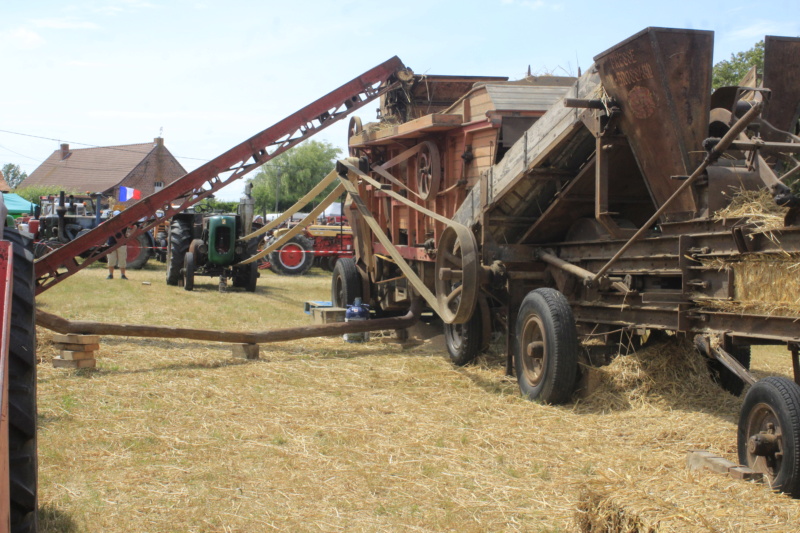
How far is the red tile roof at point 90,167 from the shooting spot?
2296 inches

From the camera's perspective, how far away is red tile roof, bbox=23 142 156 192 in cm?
5831

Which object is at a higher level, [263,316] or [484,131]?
[484,131]

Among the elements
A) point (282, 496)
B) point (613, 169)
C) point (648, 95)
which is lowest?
point (282, 496)

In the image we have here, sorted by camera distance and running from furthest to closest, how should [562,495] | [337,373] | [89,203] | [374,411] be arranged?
[89,203]
[337,373]
[374,411]
[562,495]

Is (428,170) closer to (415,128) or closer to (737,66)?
(415,128)

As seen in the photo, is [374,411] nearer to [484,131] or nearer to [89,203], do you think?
[484,131]

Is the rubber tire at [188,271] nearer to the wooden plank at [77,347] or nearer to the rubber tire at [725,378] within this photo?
the wooden plank at [77,347]

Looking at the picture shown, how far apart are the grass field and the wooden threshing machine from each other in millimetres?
449

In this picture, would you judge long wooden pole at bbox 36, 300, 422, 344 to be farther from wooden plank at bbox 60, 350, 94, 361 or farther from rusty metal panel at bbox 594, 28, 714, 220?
rusty metal panel at bbox 594, 28, 714, 220

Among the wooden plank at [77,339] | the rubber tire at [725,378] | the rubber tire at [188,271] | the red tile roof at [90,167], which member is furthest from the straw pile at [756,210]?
the red tile roof at [90,167]

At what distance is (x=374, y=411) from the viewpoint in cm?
624

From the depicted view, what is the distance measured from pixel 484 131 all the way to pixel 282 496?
5125 millimetres

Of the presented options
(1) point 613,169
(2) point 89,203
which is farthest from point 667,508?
(2) point 89,203

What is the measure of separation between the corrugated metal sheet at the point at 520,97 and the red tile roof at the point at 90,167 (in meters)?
52.5
